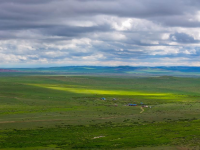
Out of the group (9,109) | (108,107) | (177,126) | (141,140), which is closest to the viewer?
(141,140)

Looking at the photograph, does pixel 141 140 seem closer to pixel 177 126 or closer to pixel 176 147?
pixel 176 147

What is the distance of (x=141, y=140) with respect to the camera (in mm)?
50469

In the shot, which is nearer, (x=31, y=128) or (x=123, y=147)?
(x=123, y=147)

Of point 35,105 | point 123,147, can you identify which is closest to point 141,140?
point 123,147

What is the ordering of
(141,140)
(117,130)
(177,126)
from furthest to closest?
(177,126) < (117,130) < (141,140)

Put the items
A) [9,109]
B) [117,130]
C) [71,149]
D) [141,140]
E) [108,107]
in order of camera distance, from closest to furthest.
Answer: [71,149]
[141,140]
[117,130]
[9,109]
[108,107]

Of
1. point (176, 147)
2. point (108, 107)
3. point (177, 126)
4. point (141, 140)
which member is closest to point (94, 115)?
point (108, 107)

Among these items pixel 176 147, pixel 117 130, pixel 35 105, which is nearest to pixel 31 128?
pixel 117 130

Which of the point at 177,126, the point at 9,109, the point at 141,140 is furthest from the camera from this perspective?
the point at 9,109

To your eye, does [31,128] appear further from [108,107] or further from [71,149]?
[108,107]

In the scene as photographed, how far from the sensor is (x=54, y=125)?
209 ft

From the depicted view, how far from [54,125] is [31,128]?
16.3 feet

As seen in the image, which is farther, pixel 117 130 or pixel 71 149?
pixel 117 130

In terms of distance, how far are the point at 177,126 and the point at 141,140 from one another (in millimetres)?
Answer: 14928
